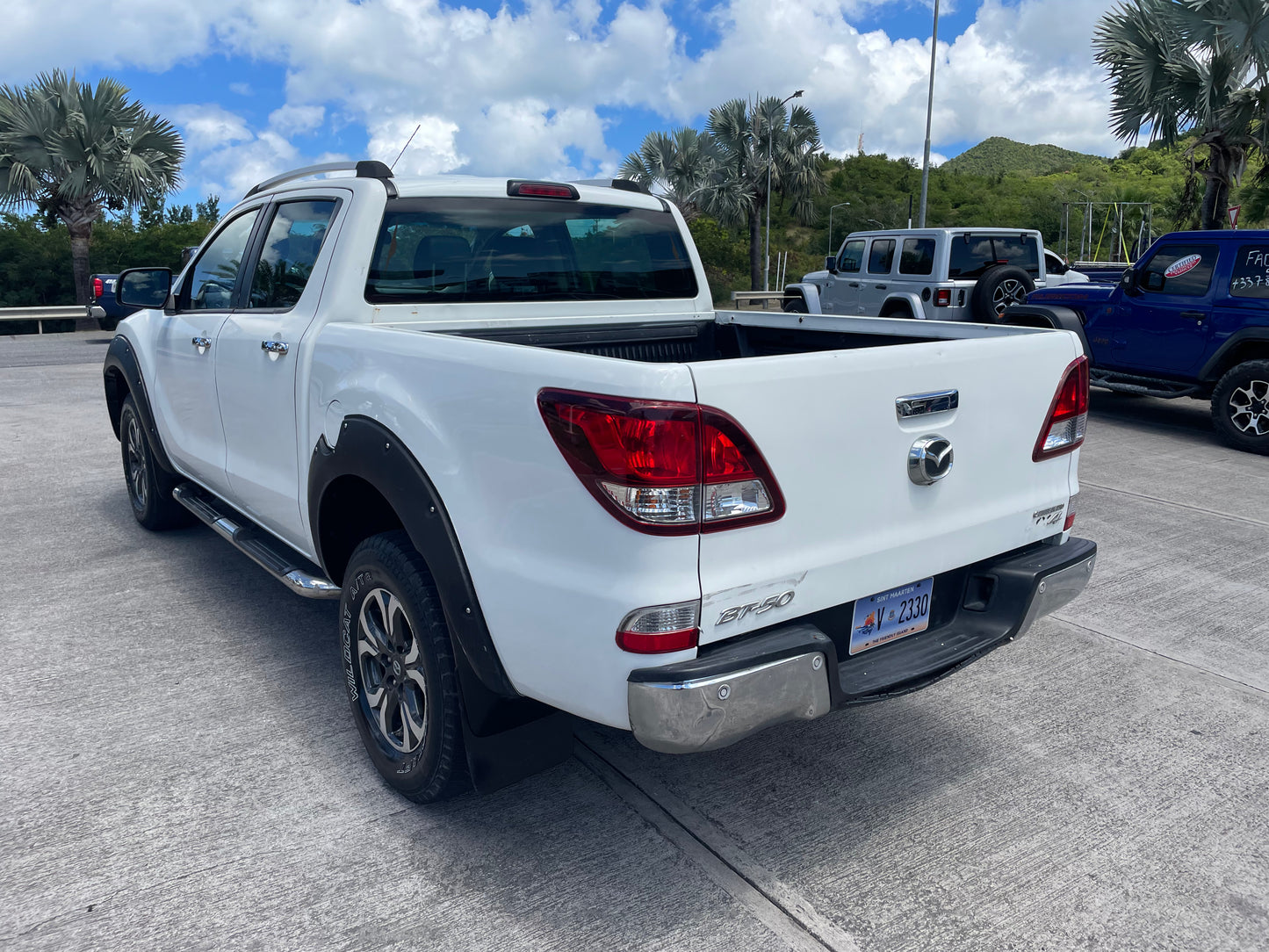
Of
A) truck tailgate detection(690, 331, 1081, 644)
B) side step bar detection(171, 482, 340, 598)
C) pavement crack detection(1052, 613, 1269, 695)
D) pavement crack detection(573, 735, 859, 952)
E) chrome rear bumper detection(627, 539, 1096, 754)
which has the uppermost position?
truck tailgate detection(690, 331, 1081, 644)

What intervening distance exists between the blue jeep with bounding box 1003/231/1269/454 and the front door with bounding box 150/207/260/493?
6384mm

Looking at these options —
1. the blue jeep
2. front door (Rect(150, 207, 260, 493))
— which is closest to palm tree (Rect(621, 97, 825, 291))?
the blue jeep

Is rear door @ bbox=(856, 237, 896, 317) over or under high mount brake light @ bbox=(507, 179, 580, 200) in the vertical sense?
under

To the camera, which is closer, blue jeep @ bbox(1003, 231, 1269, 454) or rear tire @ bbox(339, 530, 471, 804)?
rear tire @ bbox(339, 530, 471, 804)

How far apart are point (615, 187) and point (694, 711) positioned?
290 cm

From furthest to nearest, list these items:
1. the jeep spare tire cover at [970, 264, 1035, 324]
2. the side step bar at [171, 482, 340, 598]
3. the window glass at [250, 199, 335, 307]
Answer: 1. the jeep spare tire cover at [970, 264, 1035, 324]
2. the window glass at [250, 199, 335, 307]
3. the side step bar at [171, 482, 340, 598]

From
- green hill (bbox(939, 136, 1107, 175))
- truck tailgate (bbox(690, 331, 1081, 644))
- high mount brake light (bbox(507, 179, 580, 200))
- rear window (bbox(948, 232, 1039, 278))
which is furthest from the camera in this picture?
green hill (bbox(939, 136, 1107, 175))

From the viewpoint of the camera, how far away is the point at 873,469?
99.7 inches

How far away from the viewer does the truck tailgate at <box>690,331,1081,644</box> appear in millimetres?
2273

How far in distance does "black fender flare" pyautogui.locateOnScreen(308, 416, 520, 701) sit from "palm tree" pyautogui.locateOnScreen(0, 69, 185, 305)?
24.4 metres

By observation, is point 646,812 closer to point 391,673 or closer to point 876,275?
point 391,673

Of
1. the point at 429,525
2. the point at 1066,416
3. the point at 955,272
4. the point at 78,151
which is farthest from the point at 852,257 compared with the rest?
the point at 78,151

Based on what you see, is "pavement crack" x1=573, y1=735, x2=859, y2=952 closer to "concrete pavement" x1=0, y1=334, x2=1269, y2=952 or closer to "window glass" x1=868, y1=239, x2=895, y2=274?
"concrete pavement" x1=0, y1=334, x2=1269, y2=952

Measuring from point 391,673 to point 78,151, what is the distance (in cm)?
2518
